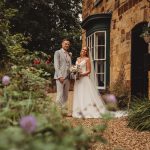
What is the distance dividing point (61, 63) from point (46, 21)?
1703 centimetres

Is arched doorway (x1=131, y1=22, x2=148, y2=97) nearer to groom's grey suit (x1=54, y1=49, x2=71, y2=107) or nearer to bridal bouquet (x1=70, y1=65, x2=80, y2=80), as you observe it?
bridal bouquet (x1=70, y1=65, x2=80, y2=80)

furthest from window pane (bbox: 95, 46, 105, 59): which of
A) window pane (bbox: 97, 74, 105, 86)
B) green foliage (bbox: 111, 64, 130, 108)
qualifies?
green foliage (bbox: 111, 64, 130, 108)

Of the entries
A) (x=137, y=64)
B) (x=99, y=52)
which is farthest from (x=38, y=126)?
(x=99, y=52)

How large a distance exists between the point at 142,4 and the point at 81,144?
887cm

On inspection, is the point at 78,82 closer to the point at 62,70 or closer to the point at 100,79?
the point at 62,70

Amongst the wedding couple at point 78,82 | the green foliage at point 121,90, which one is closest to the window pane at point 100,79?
the green foliage at point 121,90

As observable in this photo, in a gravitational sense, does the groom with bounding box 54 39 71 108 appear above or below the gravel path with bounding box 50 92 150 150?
above

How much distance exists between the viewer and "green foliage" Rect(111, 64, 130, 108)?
39.1 ft

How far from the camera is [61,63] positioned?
1038 cm

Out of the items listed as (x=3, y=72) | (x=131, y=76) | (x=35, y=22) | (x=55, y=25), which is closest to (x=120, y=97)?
(x=131, y=76)

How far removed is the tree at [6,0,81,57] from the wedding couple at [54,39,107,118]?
48.4 ft

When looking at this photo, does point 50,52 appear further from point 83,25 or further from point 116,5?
point 116,5

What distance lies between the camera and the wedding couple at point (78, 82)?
1030cm

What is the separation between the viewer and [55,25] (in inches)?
1103
